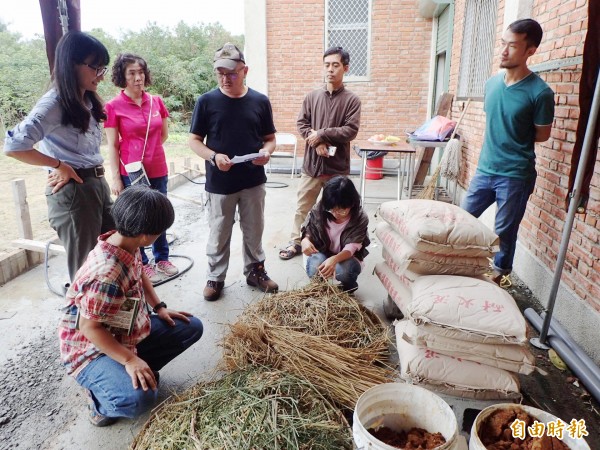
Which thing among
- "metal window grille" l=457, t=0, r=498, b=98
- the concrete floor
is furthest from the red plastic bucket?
the concrete floor

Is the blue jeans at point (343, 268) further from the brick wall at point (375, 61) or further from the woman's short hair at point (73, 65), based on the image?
the brick wall at point (375, 61)

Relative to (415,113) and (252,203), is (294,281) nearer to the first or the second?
(252,203)

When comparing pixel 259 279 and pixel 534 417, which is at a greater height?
pixel 534 417

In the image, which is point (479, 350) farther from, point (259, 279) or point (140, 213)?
point (259, 279)

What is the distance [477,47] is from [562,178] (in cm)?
308

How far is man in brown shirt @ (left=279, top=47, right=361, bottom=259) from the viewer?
3.42m

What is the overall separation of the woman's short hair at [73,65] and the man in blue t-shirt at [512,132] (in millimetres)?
2396

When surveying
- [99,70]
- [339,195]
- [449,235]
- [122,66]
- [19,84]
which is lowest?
[449,235]

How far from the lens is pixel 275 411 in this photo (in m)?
1.51

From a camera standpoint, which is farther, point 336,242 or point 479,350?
point 336,242

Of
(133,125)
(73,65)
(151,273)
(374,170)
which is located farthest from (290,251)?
(374,170)

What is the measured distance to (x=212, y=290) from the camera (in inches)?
116

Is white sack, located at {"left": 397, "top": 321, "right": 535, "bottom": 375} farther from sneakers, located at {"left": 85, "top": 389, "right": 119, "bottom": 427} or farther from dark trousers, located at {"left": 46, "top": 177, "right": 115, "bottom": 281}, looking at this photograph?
dark trousers, located at {"left": 46, "top": 177, "right": 115, "bottom": 281}

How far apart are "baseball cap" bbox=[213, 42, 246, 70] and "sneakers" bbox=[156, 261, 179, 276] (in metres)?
1.63
